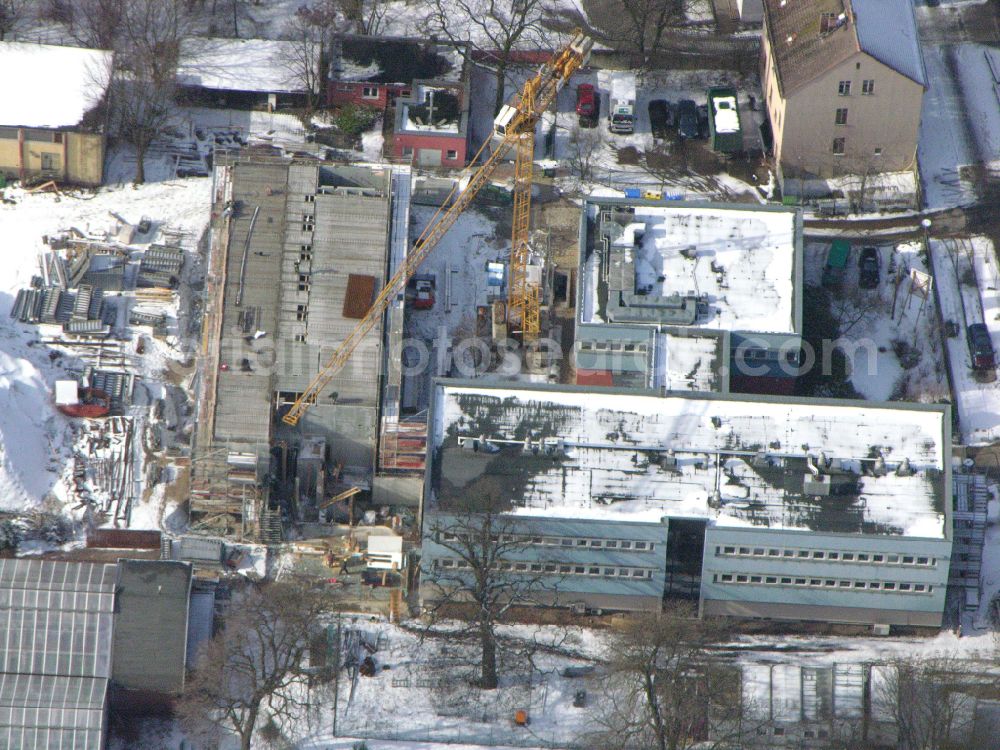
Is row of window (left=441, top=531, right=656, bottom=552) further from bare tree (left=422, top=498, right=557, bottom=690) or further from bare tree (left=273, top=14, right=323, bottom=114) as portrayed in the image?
bare tree (left=273, top=14, right=323, bottom=114)

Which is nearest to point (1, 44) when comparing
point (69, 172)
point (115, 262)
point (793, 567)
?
point (69, 172)

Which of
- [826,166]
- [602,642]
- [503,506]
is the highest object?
[826,166]

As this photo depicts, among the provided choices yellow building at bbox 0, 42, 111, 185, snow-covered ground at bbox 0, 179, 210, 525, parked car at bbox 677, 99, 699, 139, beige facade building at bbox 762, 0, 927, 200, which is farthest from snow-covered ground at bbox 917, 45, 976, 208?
yellow building at bbox 0, 42, 111, 185

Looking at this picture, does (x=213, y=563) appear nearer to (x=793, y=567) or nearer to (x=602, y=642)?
(x=602, y=642)

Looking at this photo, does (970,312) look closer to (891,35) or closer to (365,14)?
(891,35)

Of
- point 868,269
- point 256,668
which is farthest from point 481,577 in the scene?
point 868,269

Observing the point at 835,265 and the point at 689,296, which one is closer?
the point at 689,296
